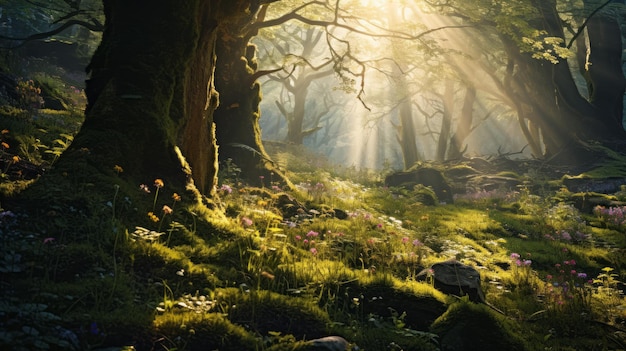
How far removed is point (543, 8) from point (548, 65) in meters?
3.33

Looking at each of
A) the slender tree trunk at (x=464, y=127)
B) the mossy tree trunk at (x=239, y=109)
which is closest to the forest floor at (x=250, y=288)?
the mossy tree trunk at (x=239, y=109)

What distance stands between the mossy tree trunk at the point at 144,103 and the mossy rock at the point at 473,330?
321cm

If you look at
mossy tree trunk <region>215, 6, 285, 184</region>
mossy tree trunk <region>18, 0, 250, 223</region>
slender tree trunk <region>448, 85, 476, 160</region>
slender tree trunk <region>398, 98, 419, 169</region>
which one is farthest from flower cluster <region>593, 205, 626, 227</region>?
slender tree trunk <region>398, 98, 419, 169</region>

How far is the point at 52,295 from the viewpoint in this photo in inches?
110

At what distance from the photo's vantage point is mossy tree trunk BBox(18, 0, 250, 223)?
4.57m

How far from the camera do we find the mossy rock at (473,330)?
11.9 ft

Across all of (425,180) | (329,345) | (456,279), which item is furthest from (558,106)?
(329,345)

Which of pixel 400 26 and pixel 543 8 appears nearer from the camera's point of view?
pixel 400 26

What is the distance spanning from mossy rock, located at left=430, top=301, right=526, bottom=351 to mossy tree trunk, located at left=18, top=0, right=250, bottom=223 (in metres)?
3.21

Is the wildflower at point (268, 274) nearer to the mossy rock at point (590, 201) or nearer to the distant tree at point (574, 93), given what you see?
the mossy rock at point (590, 201)

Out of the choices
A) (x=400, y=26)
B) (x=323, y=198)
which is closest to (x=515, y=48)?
(x=400, y=26)

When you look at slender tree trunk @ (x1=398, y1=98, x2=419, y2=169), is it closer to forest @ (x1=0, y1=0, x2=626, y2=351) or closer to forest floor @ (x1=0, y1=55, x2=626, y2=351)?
forest @ (x1=0, y1=0, x2=626, y2=351)

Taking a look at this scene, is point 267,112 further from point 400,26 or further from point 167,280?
point 167,280

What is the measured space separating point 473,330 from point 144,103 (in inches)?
172
